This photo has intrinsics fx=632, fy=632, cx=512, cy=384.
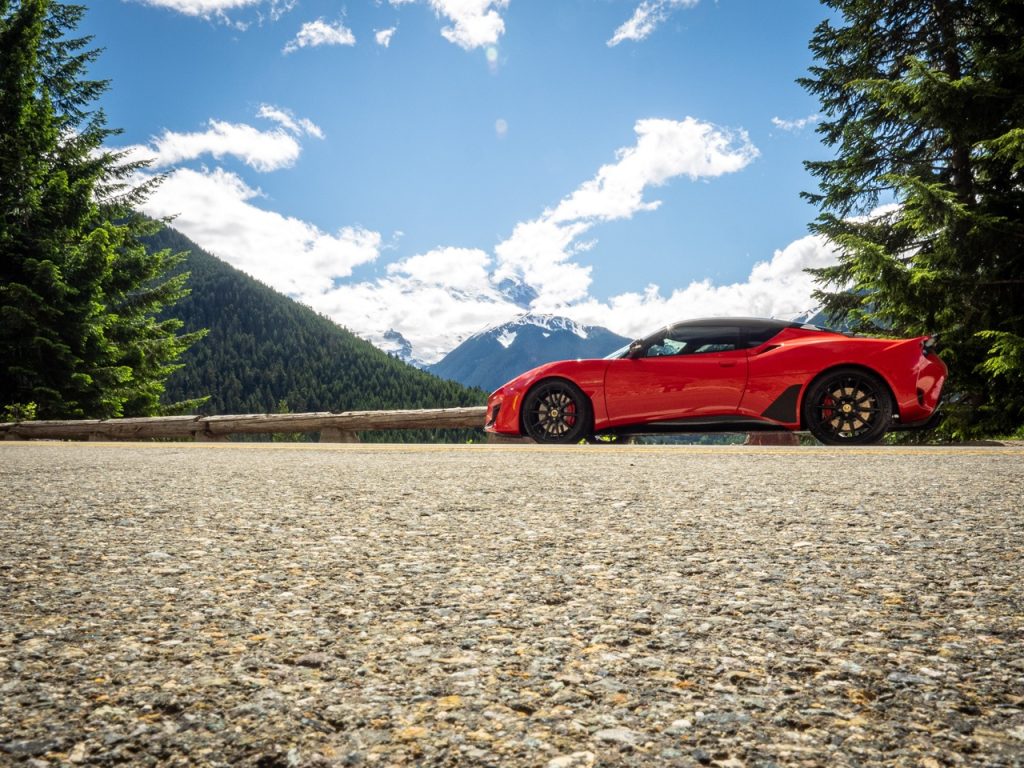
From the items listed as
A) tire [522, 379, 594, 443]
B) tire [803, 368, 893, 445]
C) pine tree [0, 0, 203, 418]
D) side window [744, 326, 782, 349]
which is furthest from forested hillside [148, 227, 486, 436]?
tire [803, 368, 893, 445]

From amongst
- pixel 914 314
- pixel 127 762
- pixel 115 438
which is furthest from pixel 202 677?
pixel 914 314

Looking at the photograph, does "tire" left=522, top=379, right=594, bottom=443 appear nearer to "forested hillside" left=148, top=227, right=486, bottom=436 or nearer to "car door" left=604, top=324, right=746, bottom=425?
"car door" left=604, top=324, right=746, bottom=425

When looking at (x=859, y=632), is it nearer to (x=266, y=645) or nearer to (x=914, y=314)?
(x=266, y=645)

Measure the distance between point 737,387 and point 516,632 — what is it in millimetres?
5958

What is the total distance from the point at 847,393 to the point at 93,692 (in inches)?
279

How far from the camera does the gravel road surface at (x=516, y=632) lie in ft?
3.40

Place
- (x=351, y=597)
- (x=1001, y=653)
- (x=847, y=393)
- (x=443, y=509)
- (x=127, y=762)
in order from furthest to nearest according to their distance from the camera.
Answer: (x=847, y=393) < (x=443, y=509) < (x=351, y=597) < (x=1001, y=653) < (x=127, y=762)

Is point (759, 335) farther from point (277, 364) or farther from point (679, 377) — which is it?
point (277, 364)

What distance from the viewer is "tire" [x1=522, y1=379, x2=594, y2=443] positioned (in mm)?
7391

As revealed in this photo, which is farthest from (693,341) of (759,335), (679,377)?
Result: (759,335)

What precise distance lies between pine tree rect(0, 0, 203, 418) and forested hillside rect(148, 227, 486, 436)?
7209 cm

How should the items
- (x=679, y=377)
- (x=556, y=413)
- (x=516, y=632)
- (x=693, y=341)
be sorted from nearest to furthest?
(x=516, y=632)
(x=679, y=377)
(x=693, y=341)
(x=556, y=413)

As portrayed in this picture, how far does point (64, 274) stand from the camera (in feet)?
46.2

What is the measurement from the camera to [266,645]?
1417mm
